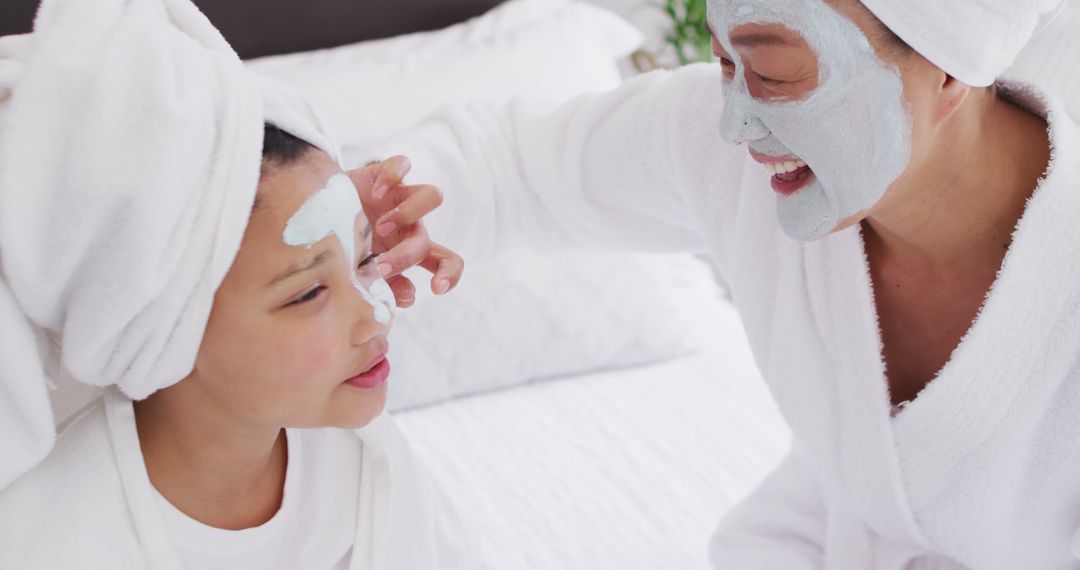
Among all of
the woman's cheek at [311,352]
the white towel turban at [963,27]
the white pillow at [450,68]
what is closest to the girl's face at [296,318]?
the woman's cheek at [311,352]

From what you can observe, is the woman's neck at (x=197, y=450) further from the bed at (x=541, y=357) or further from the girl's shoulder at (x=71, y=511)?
the bed at (x=541, y=357)

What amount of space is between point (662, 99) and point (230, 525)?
2.09 feet

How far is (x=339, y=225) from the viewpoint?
0.81 metres

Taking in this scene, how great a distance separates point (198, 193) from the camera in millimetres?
729

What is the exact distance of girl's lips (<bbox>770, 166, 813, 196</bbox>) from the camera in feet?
3.03

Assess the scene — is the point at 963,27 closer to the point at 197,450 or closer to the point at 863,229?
the point at 863,229

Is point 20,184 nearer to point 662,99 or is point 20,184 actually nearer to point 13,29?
point 662,99

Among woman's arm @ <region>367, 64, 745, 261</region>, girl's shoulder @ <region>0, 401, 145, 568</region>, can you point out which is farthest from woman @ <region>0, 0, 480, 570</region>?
woman's arm @ <region>367, 64, 745, 261</region>

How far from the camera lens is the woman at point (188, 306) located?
27.0 inches

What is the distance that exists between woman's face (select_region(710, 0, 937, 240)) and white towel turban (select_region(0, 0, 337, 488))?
1.35 feet

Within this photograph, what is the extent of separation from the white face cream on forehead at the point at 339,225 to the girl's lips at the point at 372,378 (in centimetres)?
5

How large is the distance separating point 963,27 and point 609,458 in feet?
2.60

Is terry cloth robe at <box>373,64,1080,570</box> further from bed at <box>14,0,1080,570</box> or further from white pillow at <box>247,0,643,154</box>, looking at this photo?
white pillow at <box>247,0,643,154</box>

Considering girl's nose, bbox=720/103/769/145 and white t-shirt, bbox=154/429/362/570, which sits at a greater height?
girl's nose, bbox=720/103/769/145
